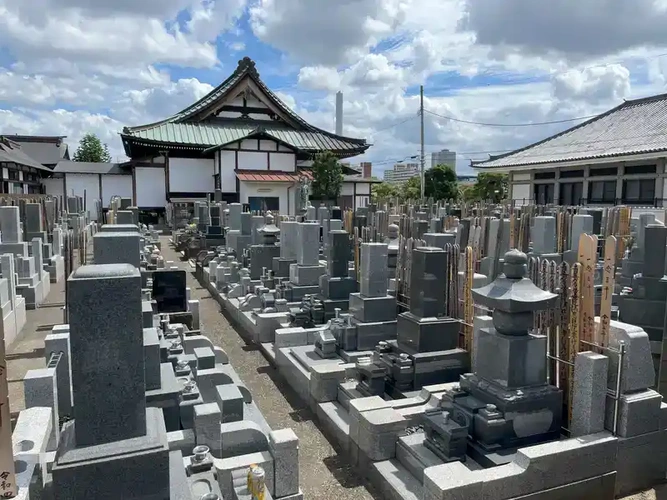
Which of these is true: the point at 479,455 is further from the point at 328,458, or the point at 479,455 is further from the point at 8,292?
the point at 8,292

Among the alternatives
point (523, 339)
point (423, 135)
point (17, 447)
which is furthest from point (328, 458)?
point (423, 135)

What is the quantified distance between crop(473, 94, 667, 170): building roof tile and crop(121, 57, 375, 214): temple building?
12.6 m

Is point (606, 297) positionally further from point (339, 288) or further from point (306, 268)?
point (306, 268)

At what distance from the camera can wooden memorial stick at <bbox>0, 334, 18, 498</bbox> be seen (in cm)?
235

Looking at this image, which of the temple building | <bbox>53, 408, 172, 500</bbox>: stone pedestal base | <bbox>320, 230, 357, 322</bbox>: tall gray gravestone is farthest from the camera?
the temple building

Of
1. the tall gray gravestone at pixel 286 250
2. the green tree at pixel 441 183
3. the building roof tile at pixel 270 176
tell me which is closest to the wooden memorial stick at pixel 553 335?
the tall gray gravestone at pixel 286 250

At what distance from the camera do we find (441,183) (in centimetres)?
3594

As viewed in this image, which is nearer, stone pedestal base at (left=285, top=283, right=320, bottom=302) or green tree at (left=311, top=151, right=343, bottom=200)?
stone pedestal base at (left=285, top=283, right=320, bottom=302)

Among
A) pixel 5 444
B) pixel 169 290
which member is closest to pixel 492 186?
pixel 169 290

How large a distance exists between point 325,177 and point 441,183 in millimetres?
10286

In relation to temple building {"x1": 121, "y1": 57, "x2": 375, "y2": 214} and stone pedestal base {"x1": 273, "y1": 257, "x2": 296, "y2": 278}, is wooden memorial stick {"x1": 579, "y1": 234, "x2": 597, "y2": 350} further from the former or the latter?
temple building {"x1": 121, "y1": 57, "x2": 375, "y2": 214}

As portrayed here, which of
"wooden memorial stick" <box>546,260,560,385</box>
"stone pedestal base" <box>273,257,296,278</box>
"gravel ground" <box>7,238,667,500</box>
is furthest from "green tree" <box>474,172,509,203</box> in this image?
"wooden memorial stick" <box>546,260,560,385</box>

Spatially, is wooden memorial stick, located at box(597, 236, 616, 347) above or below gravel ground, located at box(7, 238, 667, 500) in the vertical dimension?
above

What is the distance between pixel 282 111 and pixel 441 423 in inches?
1341
